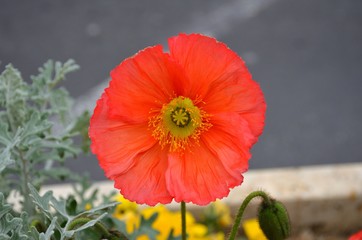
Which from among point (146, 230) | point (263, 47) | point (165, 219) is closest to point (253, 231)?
point (165, 219)

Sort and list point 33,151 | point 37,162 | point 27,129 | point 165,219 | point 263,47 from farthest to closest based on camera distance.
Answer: point 263,47
point 165,219
point 37,162
point 33,151
point 27,129

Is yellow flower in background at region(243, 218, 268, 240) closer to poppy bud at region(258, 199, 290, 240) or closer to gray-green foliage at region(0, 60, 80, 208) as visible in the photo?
gray-green foliage at region(0, 60, 80, 208)

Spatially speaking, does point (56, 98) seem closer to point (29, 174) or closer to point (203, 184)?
point (29, 174)

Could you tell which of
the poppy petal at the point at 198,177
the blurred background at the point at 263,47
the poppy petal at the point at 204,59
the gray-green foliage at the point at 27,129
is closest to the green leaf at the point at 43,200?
the gray-green foliage at the point at 27,129

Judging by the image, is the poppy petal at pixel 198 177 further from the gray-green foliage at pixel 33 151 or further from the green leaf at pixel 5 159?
the green leaf at pixel 5 159

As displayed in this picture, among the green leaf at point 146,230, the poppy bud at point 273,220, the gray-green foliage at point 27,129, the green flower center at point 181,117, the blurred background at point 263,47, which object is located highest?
the blurred background at point 263,47

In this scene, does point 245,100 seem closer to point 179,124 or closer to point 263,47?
point 179,124

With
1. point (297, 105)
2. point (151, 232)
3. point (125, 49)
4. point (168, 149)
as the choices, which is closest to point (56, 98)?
point (151, 232)
